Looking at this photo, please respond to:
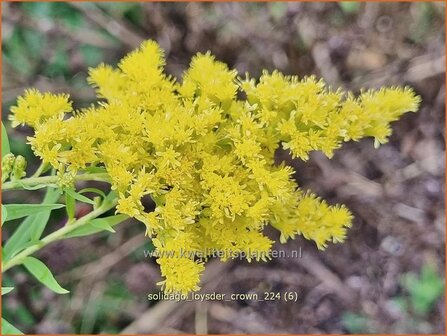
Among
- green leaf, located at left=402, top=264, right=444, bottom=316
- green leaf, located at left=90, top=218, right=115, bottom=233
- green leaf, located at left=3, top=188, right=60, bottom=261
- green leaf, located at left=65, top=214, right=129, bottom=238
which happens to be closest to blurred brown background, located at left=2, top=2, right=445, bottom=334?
green leaf, located at left=402, top=264, right=444, bottom=316

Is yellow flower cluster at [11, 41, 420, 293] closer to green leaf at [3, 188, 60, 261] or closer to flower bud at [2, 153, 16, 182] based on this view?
flower bud at [2, 153, 16, 182]

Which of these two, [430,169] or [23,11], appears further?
[430,169]

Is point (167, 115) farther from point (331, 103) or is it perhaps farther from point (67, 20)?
point (67, 20)

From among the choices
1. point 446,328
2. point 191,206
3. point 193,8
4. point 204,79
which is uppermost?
point 193,8

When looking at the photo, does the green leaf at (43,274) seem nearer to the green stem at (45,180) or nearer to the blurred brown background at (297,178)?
the green stem at (45,180)

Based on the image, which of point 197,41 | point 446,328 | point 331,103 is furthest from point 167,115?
point 446,328

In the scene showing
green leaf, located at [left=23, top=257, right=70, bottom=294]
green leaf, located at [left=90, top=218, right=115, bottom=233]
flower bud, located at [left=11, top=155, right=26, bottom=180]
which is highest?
flower bud, located at [left=11, top=155, right=26, bottom=180]
